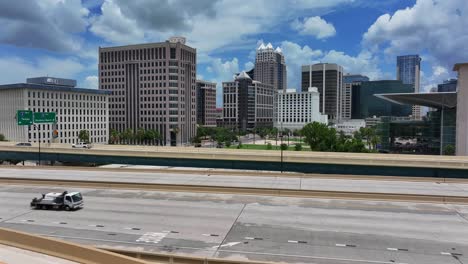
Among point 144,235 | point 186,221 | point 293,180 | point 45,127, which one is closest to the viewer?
point 144,235

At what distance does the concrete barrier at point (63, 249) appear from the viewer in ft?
A: 41.8

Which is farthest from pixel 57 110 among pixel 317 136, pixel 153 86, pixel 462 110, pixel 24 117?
pixel 462 110

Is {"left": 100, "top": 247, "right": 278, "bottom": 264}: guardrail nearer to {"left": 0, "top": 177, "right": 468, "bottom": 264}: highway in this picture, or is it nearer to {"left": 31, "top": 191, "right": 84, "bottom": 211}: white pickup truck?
{"left": 0, "top": 177, "right": 468, "bottom": 264}: highway

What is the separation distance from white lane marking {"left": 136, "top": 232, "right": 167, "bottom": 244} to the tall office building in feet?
452

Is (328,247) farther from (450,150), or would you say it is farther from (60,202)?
(450,150)

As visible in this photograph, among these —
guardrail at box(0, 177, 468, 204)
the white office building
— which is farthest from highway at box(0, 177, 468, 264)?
the white office building

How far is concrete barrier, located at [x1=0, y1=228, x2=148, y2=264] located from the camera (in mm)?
12744

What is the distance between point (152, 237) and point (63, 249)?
17.6 feet

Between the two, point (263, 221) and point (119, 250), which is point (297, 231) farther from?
point (119, 250)

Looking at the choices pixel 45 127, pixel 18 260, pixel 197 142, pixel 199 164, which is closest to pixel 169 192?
pixel 18 260

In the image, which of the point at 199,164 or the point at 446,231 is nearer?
the point at 446,231

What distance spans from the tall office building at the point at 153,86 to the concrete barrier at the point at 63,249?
140712 mm

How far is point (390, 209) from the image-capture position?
25.6m

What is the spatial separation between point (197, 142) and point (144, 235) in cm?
14179
